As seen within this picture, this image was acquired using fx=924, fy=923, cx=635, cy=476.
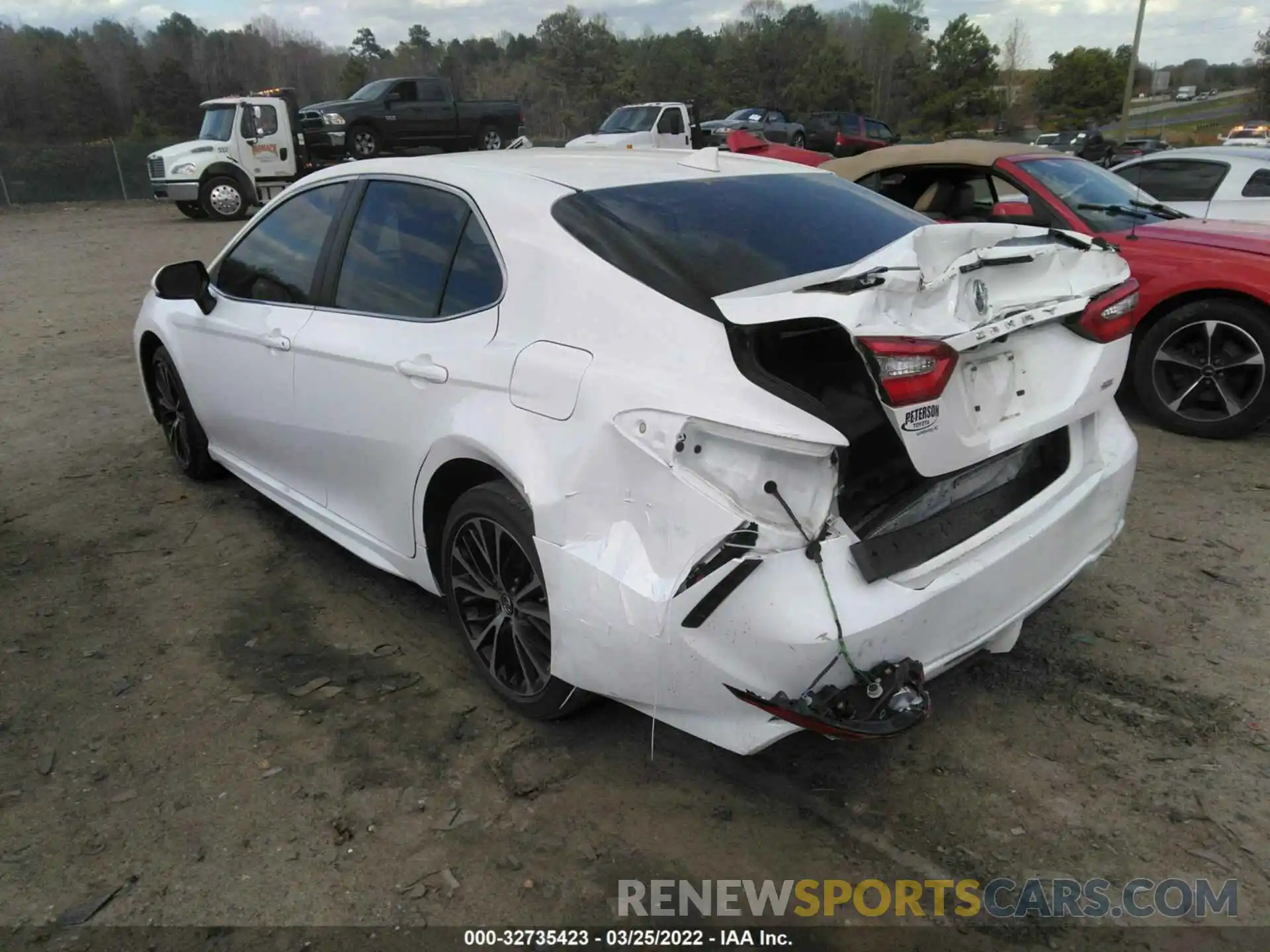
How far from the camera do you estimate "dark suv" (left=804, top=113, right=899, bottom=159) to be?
27.5 meters

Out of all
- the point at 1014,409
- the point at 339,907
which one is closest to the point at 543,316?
the point at 1014,409

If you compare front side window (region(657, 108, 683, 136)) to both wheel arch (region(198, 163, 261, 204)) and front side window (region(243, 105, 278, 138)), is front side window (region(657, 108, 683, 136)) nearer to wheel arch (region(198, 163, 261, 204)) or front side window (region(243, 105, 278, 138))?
front side window (region(243, 105, 278, 138))

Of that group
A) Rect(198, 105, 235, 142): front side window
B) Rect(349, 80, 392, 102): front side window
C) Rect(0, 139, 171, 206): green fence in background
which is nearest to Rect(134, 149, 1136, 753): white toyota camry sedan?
Rect(198, 105, 235, 142): front side window

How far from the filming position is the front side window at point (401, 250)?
300 centimetres

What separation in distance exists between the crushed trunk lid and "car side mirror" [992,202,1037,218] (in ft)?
9.16

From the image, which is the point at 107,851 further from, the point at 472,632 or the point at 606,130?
the point at 606,130

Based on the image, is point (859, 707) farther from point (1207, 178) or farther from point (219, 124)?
point (219, 124)

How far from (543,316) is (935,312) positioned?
1051 millimetres

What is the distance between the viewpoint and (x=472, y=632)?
10.0 ft

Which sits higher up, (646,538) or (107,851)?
(646,538)

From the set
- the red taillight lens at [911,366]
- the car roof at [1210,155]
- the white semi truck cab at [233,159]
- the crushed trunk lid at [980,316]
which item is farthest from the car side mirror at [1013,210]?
the white semi truck cab at [233,159]

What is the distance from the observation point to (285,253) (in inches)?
149
